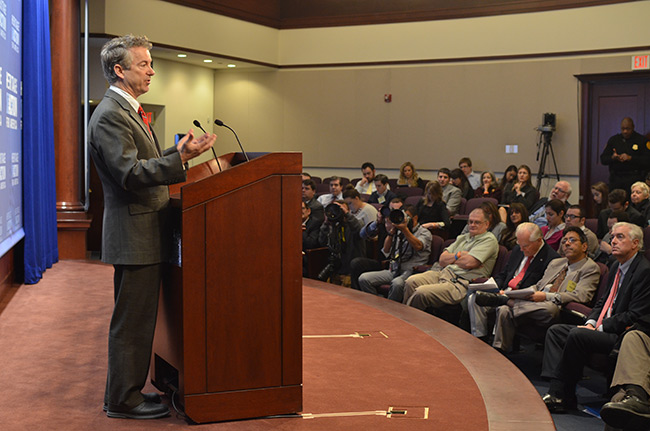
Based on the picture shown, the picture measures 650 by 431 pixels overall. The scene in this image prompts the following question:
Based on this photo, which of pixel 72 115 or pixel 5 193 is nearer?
pixel 5 193

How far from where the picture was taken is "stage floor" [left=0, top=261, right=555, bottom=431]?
7.80 feet

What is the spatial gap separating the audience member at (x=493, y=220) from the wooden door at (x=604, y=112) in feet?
17.0

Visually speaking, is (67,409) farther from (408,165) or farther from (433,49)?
(433,49)

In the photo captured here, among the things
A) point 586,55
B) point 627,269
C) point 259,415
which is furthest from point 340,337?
point 586,55

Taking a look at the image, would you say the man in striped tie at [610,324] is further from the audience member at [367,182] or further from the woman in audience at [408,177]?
the woman in audience at [408,177]

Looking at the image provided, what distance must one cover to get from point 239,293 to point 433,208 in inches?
209

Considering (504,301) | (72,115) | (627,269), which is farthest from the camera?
(72,115)

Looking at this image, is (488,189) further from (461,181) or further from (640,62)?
(640,62)

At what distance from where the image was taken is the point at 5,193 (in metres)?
4.16

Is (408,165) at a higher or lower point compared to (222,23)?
lower

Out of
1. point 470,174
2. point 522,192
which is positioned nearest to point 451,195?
point 522,192

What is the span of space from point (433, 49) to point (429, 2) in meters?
0.76

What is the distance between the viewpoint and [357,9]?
12.0 metres

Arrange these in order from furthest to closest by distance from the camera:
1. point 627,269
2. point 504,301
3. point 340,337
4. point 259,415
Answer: point 504,301
point 627,269
point 340,337
point 259,415
